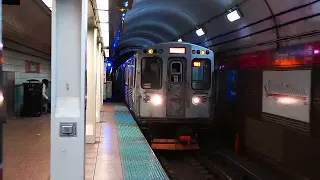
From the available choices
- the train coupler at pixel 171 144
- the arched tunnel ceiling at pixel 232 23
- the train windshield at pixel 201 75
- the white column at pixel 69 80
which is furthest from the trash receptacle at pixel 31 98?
the white column at pixel 69 80

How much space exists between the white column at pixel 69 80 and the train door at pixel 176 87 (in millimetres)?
6705

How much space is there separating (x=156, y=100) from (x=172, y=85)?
644 mm

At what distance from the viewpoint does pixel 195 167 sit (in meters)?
9.78

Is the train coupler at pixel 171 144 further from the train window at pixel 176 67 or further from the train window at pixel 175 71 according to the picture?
the train window at pixel 176 67

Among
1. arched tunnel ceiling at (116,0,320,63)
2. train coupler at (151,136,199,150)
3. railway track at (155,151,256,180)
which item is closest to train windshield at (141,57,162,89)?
train coupler at (151,136,199,150)

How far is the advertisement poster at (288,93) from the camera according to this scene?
298 inches

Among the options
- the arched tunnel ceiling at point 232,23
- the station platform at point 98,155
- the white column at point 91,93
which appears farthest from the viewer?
the white column at point 91,93

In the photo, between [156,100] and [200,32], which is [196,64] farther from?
[200,32]

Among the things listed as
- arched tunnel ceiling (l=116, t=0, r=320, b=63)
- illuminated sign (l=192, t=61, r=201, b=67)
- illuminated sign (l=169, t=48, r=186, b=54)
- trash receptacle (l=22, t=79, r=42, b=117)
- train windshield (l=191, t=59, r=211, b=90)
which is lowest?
trash receptacle (l=22, t=79, r=42, b=117)

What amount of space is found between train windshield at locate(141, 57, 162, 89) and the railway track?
214 cm

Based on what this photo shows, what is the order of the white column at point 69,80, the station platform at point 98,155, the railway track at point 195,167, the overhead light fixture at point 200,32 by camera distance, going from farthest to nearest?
the overhead light fixture at point 200,32, the railway track at point 195,167, the station platform at point 98,155, the white column at point 69,80

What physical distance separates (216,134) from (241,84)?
3.59m

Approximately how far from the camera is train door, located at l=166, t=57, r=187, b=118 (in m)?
10.6

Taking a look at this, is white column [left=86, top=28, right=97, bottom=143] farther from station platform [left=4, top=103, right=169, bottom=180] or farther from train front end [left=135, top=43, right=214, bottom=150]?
train front end [left=135, top=43, right=214, bottom=150]
